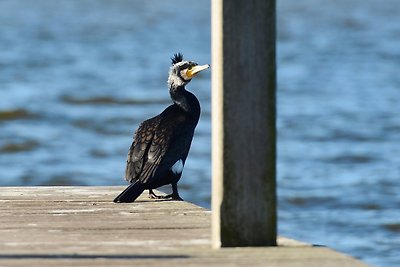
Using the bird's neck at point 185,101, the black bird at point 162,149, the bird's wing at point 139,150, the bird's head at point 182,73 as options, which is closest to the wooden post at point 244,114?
the black bird at point 162,149

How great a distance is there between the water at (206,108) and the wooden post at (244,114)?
5492mm

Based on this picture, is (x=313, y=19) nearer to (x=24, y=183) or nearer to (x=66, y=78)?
(x=66, y=78)

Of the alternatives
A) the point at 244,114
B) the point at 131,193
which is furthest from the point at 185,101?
the point at 244,114

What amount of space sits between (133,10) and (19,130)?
25.0m

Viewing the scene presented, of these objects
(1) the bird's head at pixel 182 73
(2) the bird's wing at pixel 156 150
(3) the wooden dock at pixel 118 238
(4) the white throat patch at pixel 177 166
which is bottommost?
(3) the wooden dock at pixel 118 238

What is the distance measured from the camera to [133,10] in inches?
1757

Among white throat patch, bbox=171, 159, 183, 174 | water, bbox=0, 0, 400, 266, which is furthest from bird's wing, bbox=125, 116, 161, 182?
water, bbox=0, 0, 400, 266

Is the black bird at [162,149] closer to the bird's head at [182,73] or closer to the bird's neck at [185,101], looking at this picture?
the bird's neck at [185,101]

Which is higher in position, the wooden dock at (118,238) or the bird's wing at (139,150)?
the bird's wing at (139,150)

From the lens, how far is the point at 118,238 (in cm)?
599

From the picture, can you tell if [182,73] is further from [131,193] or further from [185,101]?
[131,193]

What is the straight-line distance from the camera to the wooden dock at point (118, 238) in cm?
543

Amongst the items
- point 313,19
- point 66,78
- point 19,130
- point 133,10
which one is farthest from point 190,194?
point 133,10

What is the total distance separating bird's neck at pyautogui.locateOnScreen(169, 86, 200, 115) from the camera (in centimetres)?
807
